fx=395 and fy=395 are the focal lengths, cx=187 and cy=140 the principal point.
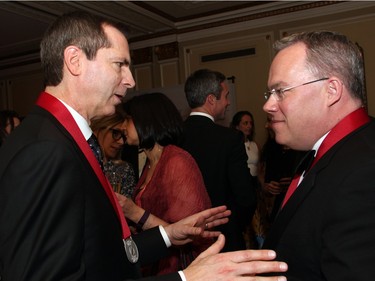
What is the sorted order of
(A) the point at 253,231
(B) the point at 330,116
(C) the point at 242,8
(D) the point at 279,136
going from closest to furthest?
(B) the point at 330,116 → (D) the point at 279,136 → (A) the point at 253,231 → (C) the point at 242,8

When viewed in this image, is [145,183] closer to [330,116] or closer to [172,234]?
[172,234]

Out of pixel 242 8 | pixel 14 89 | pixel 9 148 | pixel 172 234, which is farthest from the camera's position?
pixel 14 89

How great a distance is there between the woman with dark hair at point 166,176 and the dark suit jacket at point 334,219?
2.54 ft

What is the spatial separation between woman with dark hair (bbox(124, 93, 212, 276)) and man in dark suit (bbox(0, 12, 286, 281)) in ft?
2.51

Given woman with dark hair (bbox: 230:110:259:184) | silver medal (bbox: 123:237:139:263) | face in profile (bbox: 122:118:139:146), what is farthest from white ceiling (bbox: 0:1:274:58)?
silver medal (bbox: 123:237:139:263)

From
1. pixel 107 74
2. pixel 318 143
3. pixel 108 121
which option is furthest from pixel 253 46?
pixel 107 74

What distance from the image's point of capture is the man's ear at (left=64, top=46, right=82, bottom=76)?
1208mm

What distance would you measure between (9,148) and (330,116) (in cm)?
100

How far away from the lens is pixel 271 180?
168 inches

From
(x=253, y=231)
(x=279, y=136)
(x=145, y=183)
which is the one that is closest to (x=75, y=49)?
(x=279, y=136)

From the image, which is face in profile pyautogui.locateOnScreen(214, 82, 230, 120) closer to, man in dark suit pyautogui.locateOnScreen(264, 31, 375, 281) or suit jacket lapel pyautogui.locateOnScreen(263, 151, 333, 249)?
man in dark suit pyautogui.locateOnScreen(264, 31, 375, 281)

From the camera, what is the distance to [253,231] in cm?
444

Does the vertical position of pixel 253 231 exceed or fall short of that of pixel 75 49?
it falls short

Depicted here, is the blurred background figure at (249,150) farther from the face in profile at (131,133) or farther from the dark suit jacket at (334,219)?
the dark suit jacket at (334,219)
